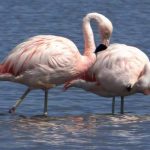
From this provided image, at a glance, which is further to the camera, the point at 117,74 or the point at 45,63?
the point at 117,74

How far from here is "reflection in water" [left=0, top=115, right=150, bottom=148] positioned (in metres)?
8.03

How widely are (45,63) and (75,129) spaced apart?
1050 mm

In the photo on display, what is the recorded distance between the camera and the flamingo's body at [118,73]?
31.7 ft

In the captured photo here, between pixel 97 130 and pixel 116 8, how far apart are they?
12.2 m

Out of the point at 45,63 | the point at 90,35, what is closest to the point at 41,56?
the point at 45,63

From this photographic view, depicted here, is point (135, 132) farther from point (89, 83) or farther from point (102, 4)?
point (102, 4)

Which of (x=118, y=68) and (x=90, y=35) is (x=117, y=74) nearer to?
(x=118, y=68)

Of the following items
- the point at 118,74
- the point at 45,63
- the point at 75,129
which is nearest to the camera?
the point at 75,129

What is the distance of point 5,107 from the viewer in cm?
994

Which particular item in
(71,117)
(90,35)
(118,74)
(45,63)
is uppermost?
(90,35)

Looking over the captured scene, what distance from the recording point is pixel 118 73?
963 cm

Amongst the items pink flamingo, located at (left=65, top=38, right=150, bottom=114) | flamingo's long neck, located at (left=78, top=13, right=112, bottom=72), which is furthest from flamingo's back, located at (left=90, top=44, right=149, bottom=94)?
flamingo's long neck, located at (left=78, top=13, right=112, bottom=72)

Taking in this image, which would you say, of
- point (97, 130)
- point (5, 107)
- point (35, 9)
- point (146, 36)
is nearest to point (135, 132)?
point (97, 130)

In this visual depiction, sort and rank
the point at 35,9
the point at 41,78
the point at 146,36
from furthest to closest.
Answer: the point at 35,9 < the point at 146,36 < the point at 41,78
